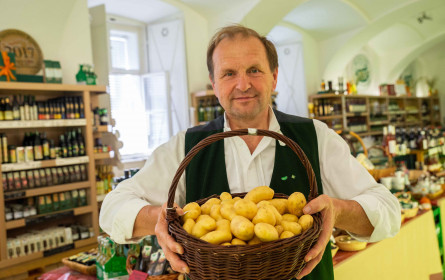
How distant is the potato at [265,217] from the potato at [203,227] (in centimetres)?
12

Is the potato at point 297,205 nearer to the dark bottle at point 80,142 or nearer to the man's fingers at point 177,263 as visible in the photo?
the man's fingers at point 177,263

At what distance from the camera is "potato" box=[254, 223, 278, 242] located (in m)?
0.95

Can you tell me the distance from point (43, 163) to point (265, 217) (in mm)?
3615

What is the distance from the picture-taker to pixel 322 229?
1.09 metres

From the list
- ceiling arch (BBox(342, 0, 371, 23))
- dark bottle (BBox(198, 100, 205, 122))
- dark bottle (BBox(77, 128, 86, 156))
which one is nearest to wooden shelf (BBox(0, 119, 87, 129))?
dark bottle (BBox(77, 128, 86, 156))

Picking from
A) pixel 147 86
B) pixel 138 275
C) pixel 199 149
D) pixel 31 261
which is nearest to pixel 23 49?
pixel 31 261

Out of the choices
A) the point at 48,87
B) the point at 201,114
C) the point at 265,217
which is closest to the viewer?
the point at 265,217

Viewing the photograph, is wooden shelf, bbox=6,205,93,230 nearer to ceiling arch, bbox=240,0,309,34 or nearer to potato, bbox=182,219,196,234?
potato, bbox=182,219,196,234

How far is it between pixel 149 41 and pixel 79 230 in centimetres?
378

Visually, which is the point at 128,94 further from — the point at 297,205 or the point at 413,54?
the point at 413,54

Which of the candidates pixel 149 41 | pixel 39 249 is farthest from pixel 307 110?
pixel 39 249

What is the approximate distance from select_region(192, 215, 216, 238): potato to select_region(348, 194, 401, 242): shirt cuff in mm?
638

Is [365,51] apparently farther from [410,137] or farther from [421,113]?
[410,137]

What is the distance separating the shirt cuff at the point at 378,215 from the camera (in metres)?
1.37
